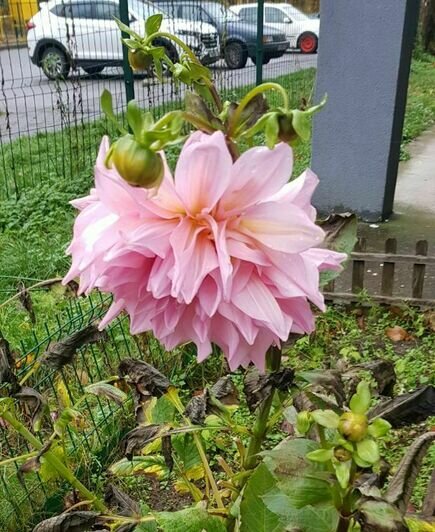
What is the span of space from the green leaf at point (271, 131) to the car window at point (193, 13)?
8178 mm

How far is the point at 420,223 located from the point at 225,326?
4.20 m

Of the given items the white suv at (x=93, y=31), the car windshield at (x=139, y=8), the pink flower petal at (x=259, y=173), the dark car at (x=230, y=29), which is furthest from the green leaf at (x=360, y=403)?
the car windshield at (x=139, y=8)

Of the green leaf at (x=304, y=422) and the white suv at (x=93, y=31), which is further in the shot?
the white suv at (x=93, y=31)

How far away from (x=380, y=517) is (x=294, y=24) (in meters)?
15.9

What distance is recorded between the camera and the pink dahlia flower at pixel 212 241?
609 millimetres

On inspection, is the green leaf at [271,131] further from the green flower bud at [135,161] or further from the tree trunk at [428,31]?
the tree trunk at [428,31]

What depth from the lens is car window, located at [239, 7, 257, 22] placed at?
11.6 metres

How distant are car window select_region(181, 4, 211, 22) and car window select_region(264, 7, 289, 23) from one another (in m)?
4.09

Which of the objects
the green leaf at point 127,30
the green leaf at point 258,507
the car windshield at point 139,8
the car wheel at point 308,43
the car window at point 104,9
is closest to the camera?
the green leaf at point 127,30

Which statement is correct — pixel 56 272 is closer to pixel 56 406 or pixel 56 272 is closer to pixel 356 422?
pixel 56 406

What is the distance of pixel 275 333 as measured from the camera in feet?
2.14

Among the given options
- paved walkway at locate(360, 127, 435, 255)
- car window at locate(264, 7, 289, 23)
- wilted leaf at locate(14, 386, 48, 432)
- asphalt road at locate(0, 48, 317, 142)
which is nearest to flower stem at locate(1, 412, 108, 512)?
wilted leaf at locate(14, 386, 48, 432)

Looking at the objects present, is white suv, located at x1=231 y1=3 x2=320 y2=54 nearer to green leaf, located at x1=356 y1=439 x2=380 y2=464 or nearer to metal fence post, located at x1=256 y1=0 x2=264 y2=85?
metal fence post, located at x1=256 y1=0 x2=264 y2=85

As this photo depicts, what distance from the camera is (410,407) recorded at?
0.93 meters
